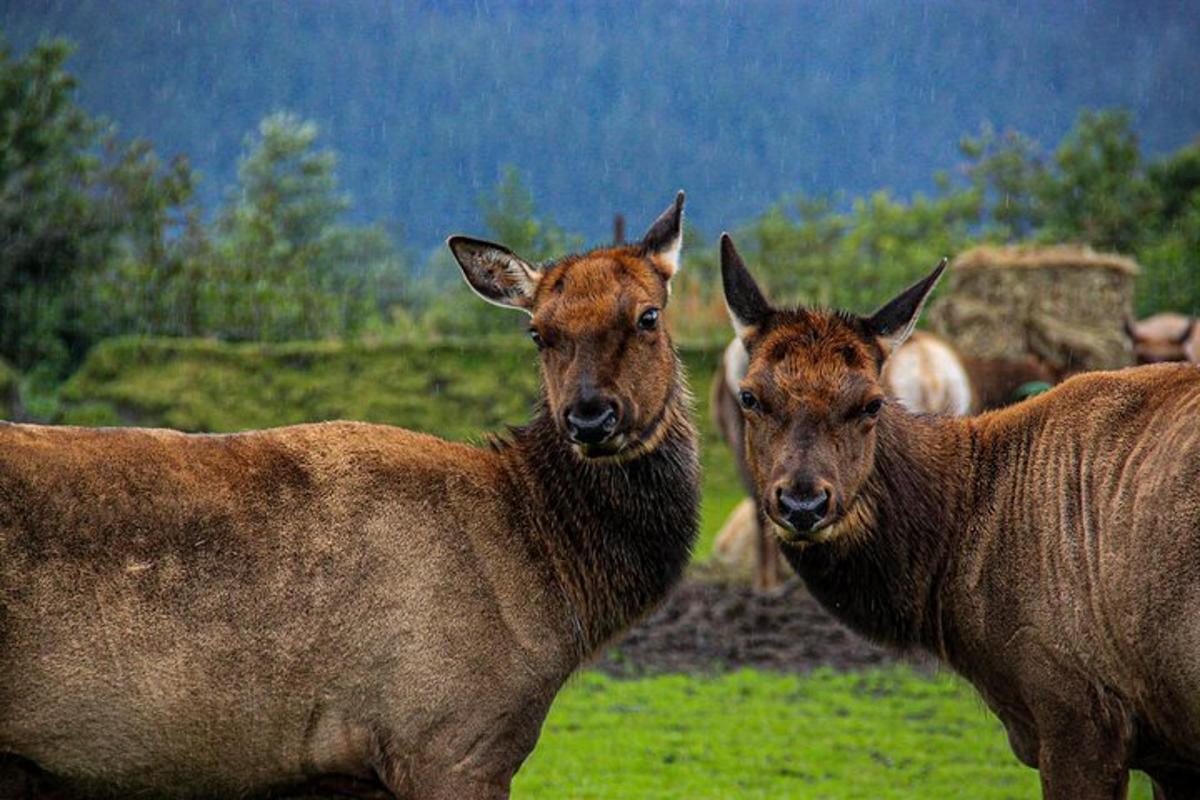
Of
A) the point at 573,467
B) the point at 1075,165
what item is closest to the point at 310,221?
the point at 1075,165

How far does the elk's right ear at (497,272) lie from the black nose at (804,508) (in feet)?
4.57

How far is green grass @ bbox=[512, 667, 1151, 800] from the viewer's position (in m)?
8.75

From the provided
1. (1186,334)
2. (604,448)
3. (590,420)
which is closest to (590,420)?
(590,420)

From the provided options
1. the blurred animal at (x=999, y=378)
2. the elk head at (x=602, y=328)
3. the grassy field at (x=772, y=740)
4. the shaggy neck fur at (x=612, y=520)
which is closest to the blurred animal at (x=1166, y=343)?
the blurred animal at (x=999, y=378)

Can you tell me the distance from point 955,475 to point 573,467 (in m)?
1.59

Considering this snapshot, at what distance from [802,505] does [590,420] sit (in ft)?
2.79

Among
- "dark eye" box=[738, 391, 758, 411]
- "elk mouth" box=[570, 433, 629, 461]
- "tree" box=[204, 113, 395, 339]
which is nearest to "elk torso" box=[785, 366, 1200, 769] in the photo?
"dark eye" box=[738, 391, 758, 411]

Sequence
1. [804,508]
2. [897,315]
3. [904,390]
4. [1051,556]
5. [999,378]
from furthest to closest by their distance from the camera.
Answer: [999,378] → [904,390] → [897,315] → [1051,556] → [804,508]

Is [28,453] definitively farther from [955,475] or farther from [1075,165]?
[1075,165]

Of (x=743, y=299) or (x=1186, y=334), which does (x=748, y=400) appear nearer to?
(x=743, y=299)

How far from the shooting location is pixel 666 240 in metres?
6.27

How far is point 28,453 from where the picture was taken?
200 inches

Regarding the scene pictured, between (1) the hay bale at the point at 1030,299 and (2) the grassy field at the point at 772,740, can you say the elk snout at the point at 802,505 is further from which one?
(1) the hay bale at the point at 1030,299

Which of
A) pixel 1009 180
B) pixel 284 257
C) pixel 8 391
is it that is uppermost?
pixel 1009 180
